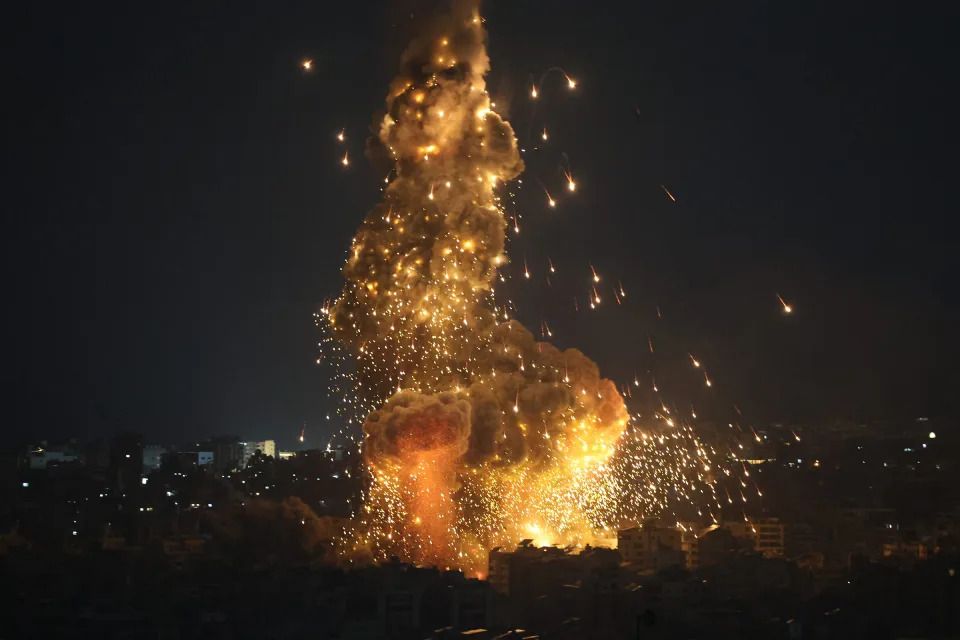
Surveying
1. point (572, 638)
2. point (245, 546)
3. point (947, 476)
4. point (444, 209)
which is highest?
point (444, 209)

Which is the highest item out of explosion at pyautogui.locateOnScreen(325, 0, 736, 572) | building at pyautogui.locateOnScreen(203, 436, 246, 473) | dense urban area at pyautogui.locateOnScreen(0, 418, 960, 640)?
building at pyautogui.locateOnScreen(203, 436, 246, 473)

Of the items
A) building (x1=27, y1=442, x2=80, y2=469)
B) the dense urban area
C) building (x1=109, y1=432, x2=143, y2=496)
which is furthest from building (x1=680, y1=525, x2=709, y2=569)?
building (x1=27, y1=442, x2=80, y2=469)

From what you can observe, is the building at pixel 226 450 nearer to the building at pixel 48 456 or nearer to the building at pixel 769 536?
the building at pixel 48 456

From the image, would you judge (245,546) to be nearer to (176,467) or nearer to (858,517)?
Answer: (858,517)

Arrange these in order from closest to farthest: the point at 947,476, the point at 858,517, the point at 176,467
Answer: the point at 858,517, the point at 947,476, the point at 176,467

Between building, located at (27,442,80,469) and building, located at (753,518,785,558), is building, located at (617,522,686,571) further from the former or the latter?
building, located at (27,442,80,469)

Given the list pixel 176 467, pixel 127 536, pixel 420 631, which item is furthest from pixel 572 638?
pixel 176 467

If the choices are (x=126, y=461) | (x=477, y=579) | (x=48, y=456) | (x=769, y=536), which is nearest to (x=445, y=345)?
(x=477, y=579)
